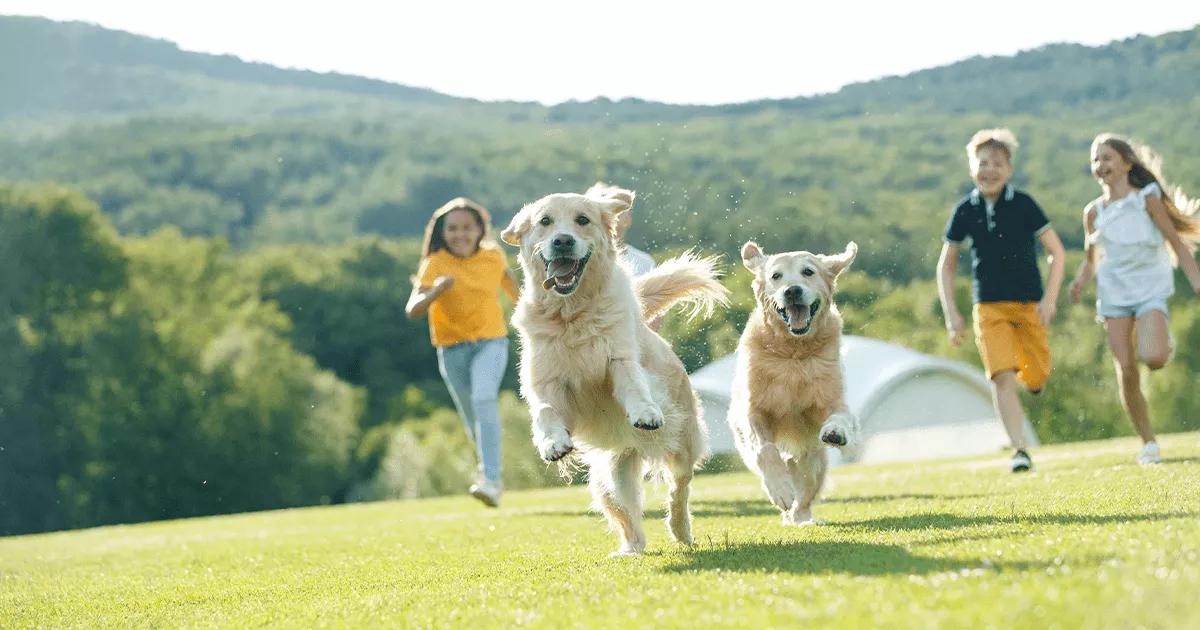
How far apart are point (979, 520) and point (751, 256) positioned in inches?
95.4

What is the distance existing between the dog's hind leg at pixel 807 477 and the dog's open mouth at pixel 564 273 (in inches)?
80.5

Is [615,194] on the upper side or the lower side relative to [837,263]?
upper

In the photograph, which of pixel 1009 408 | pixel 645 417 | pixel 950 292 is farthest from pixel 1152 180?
pixel 645 417

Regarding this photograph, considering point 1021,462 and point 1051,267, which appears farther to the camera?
point 1021,462

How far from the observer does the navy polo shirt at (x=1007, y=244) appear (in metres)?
10.4

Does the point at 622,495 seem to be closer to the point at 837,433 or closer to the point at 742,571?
the point at 837,433

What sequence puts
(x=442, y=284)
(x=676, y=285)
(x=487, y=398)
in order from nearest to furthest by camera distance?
(x=676, y=285)
(x=442, y=284)
(x=487, y=398)

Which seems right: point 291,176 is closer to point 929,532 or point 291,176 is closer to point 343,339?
point 343,339

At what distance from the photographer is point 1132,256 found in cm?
1009

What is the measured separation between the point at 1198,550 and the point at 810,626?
1411 mm

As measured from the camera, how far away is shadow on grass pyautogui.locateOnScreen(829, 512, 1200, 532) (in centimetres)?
554

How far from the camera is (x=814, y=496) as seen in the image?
7.50 metres

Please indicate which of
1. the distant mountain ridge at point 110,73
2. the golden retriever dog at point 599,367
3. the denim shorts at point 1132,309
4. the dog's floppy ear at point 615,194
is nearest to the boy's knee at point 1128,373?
the denim shorts at point 1132,309

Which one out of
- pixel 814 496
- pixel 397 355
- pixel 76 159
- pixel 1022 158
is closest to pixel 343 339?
pixel 397 355
